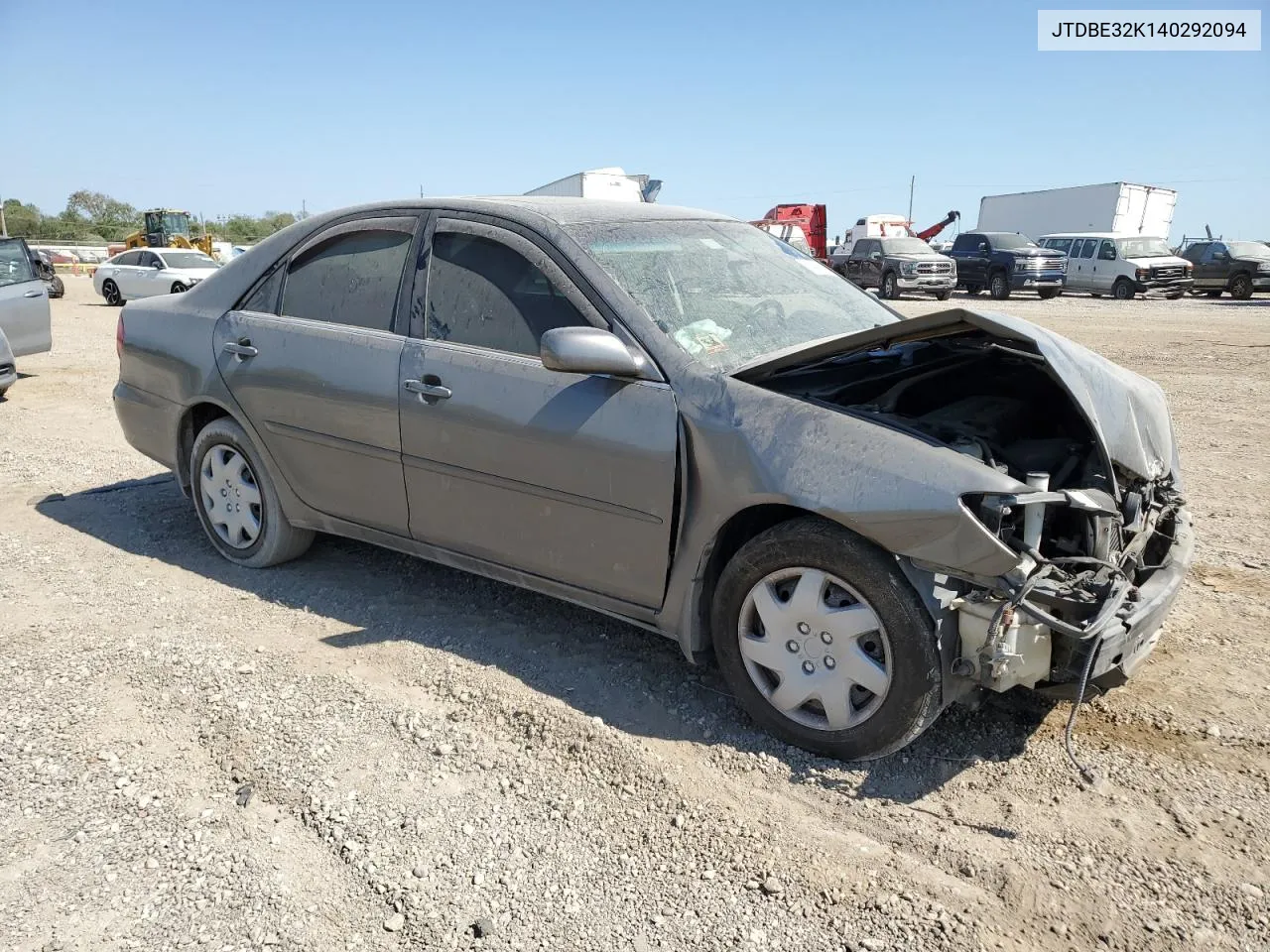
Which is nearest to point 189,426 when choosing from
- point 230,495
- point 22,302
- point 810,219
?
point 230,495

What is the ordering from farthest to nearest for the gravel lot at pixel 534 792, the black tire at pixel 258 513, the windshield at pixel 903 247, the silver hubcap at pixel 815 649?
1. the windshield at pixel 903 247
2. the black tire at pixel 258 513
3. the silver hubcap at pixel 815 649
4. the gravel lot at pixel 534 792

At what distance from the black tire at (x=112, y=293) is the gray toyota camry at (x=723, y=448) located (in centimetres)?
2393

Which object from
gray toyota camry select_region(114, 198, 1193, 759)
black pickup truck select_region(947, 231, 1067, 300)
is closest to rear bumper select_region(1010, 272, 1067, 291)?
black pickup truck select_region(947, 231, 1067, 300)

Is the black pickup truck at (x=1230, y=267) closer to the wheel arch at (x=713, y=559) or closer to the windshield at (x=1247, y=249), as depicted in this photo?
the windshield at (x=1247, y=249)

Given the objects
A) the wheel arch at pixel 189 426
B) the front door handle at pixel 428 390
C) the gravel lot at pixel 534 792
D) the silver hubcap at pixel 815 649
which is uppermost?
the front door handle at pixel 428 390

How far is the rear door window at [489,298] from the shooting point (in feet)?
12.2

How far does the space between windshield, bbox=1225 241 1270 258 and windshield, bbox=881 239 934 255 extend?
7.61m

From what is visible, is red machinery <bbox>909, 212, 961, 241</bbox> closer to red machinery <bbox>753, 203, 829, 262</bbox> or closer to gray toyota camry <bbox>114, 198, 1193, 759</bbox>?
red machinery <bbox>753, 203, 829, 262</bbox>

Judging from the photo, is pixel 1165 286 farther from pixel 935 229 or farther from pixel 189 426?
pixel 189 426

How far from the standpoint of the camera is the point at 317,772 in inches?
124

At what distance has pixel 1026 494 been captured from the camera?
2836 mm

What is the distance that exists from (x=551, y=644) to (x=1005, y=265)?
25666 millimetres

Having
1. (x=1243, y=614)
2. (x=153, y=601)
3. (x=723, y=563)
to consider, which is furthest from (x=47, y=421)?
(x=1243, y=614)

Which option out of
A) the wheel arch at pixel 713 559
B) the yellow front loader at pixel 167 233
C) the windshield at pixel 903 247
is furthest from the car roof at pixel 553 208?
the yellow front loader at pixel 167 233
